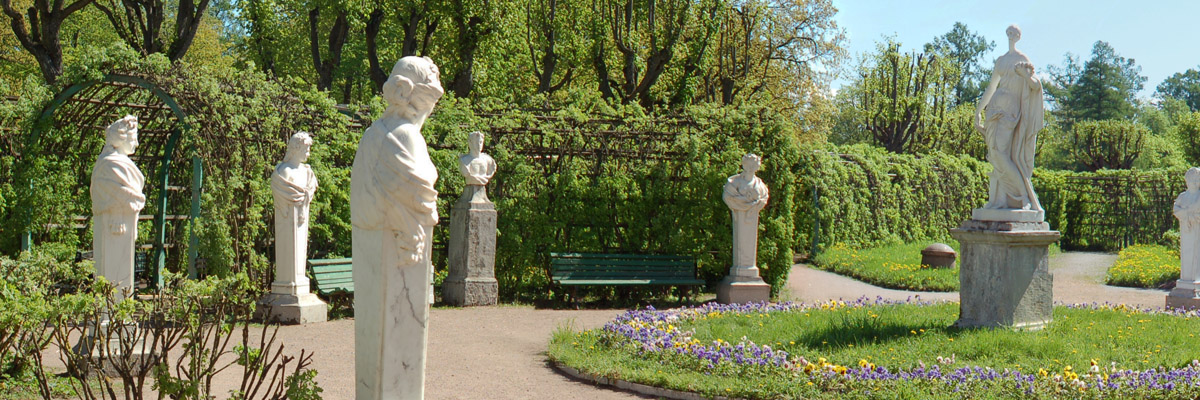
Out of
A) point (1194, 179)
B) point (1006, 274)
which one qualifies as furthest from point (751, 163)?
point (1194, 179)

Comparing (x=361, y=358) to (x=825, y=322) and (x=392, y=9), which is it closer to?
(x=825, y=322)

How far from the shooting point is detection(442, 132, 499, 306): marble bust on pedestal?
11.9 meters

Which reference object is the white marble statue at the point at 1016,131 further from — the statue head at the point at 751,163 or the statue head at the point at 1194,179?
the statue head at the point at 1194,179

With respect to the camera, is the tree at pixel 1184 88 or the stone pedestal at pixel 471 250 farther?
the tree at pixel 1184 88

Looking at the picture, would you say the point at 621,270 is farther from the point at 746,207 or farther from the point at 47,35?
the point at 47,35

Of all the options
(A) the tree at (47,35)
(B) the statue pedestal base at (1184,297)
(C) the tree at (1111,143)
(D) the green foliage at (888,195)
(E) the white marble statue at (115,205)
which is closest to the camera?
(E) the white marble statue at (115,205)

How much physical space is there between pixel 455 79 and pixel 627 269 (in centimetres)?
940

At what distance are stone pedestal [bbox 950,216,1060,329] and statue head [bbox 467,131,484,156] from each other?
221 inches

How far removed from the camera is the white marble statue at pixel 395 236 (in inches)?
163

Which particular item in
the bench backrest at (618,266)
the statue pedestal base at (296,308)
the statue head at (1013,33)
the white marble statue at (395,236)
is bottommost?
the statue pedestal base at (296,308)

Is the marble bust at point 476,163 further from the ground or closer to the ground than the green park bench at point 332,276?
further from the ground

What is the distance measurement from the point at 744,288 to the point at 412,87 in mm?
8559

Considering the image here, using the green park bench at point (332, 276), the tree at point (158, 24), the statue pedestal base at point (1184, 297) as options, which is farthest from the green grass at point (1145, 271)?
the tree at point (158, 24)

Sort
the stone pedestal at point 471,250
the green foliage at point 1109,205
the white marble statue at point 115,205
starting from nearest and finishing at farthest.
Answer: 1. the white marble statue at point 115,205
2. the stone pedestal at point 471,250
3. the green foliage at point 1109,205
